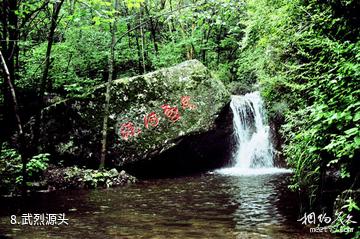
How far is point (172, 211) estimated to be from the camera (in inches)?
251

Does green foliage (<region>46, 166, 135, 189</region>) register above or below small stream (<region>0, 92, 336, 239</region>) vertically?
above

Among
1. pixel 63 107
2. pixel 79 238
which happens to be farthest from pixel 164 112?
pixel 79 238

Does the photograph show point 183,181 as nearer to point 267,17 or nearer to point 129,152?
point 129,152

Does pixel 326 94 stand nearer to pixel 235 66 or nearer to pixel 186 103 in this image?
pixel 186 103

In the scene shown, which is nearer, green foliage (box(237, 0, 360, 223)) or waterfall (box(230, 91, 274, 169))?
green foliage (box(237, 0, 360, 223))

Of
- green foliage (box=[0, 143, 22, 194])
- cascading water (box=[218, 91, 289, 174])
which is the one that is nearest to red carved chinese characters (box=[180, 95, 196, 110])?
cascading water (box=[218, 91, 289, 174])

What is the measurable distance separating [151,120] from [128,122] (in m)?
0.77

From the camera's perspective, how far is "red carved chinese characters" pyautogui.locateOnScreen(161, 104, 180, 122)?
36.2 feet

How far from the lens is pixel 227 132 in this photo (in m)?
12.2

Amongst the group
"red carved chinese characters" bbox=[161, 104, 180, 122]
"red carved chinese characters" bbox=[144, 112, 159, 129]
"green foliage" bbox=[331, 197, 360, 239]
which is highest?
"red carved chinese characters" bbox=[161, 104, 180, 122]

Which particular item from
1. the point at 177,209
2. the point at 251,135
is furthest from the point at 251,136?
the point at 177,209

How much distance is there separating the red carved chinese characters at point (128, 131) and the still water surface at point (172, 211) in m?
1.88

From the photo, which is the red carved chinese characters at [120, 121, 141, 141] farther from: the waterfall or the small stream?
the waterfall

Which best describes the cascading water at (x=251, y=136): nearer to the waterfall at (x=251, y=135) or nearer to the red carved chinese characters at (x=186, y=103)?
the waterfall at (x=251, y=135)
